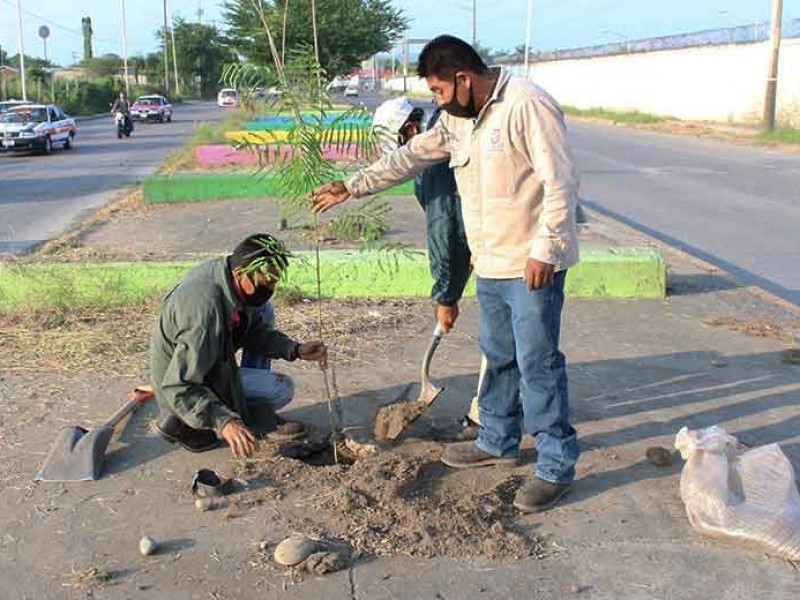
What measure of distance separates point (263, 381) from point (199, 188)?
1010 centimetres

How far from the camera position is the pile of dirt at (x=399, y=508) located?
352 cm

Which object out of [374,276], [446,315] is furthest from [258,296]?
[374,276]

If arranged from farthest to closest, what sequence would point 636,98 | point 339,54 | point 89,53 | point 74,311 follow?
point 89,53, point 636,98, point 339,54, point 74,311

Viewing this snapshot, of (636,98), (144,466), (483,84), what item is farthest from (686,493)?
(636,98)

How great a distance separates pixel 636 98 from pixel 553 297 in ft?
156

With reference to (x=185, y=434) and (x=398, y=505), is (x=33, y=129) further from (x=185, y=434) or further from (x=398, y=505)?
(x=398, y=505)

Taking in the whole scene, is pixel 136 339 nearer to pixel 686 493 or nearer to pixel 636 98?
pixel 686 493

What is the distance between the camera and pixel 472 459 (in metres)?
4.25

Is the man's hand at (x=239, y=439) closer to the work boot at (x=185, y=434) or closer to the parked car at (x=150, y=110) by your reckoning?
the work boot at (x=185, y=434)

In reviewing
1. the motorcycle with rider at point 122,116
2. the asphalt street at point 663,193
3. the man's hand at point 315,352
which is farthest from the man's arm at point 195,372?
the motorcycle with rider at point 122,116

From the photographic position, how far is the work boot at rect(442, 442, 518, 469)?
13.9 ft

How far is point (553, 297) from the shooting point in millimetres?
3674

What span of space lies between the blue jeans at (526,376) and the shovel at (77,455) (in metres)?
1.75

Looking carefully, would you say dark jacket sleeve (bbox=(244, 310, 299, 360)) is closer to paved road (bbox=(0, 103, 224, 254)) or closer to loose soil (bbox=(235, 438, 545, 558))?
loose soil (bbox=(235, 438, 545, 558))
